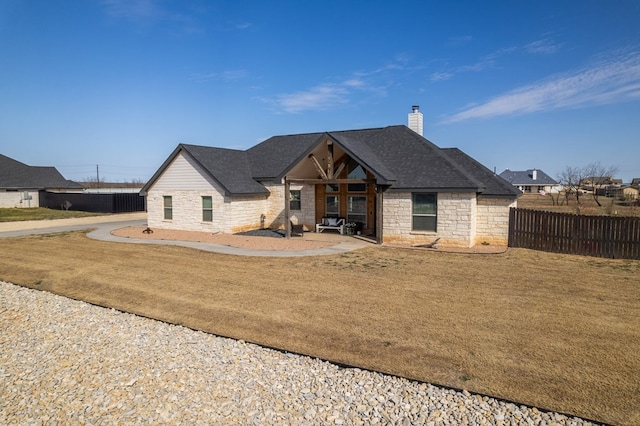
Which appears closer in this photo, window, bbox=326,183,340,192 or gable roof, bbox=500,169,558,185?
window, bbox=326,183,340,192

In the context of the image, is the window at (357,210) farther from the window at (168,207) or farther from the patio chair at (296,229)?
the window at (168,207)

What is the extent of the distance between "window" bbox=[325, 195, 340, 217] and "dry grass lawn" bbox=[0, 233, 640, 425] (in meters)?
6.50

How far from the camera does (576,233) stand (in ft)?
50.2

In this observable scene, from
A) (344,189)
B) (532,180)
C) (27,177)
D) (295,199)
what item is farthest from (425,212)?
(532,180)

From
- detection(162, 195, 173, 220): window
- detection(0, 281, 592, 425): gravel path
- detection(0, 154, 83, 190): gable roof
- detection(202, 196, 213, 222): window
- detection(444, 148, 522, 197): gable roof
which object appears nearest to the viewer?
detection(0, 281, 592, 425): gravel path

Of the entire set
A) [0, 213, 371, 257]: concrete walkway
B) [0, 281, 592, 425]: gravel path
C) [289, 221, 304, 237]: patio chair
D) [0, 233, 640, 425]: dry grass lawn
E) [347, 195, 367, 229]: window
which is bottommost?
[0, 281, 592, 425]: gravel path

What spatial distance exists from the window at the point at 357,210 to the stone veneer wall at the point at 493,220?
5959mm

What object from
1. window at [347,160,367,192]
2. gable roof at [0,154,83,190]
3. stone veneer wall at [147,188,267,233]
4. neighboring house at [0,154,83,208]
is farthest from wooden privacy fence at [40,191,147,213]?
window at [347,160,367,192]

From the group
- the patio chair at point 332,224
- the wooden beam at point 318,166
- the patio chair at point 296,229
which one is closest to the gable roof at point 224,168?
the patio chair at point 296,229

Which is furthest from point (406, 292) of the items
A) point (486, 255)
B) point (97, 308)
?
point (97, 308)

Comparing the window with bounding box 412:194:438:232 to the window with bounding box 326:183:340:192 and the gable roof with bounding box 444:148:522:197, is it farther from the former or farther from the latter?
the window with bounding box 326:183:340:192

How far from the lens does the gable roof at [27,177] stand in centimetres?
4259

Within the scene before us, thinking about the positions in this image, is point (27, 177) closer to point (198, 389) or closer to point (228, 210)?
point (228, 210)

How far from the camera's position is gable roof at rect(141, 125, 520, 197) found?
56.9 feet
